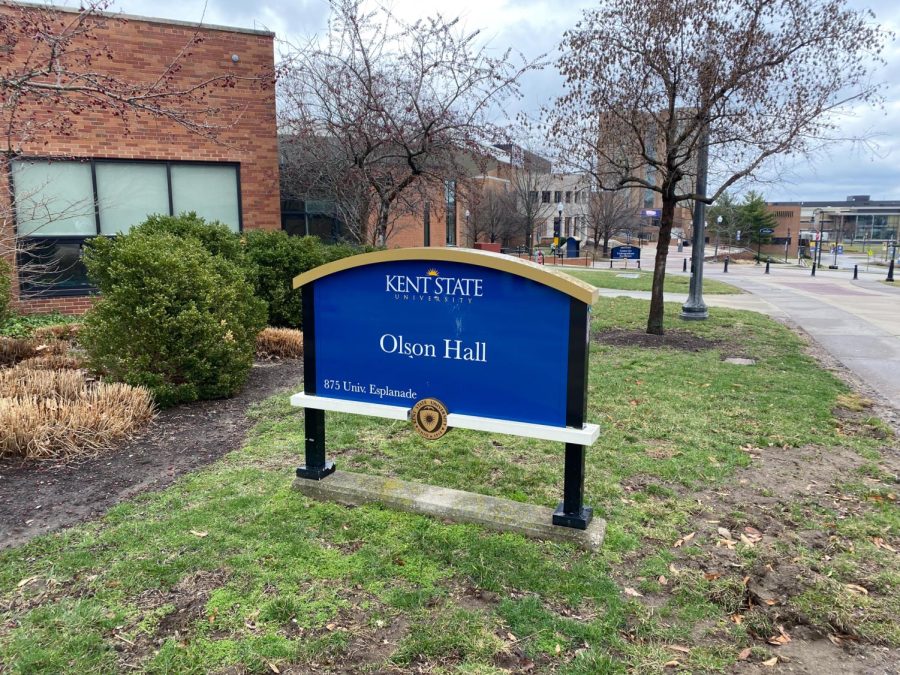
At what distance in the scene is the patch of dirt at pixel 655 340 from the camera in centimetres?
1033

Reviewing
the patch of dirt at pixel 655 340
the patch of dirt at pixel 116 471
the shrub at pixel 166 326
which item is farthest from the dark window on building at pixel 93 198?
the patch of dirt at pixel 655 340

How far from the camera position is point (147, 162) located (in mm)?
12727

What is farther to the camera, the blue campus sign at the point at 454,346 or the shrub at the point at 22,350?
the shrub at the point at 22,350

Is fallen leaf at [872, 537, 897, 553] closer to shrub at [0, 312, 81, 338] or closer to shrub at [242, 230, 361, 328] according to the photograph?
shrub at [242, 230, 361, 328]

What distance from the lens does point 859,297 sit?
20484 mm

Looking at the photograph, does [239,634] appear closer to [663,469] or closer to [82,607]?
[82,607]

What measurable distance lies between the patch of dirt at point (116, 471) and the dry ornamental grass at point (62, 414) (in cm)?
12

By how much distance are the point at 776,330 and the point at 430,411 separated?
35.2 ft

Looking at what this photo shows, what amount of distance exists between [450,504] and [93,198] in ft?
37.2

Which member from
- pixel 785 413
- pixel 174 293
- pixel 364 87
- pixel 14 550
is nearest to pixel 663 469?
pixel 785 413

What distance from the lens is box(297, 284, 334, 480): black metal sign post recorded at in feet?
13.9

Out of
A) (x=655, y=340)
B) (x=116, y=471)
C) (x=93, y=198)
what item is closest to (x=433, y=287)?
(x=116, y=471)

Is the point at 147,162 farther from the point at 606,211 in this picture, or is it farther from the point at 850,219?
the point at 850,219

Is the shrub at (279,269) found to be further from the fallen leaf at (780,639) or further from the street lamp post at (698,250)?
the fallen leaf at (780,639)
